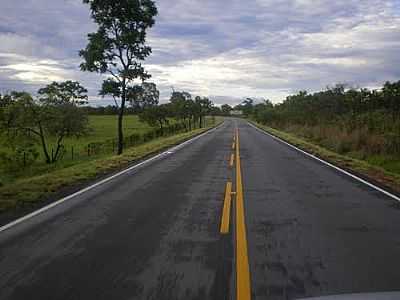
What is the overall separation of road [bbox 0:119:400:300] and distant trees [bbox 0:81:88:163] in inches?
634

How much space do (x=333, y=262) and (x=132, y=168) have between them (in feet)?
34.6

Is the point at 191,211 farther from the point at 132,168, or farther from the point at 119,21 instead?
the point at 119,21

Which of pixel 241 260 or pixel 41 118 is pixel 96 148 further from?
pixel 241 260

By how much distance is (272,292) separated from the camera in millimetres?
3941

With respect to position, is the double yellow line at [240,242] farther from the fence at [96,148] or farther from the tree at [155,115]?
the tree at [155,115]

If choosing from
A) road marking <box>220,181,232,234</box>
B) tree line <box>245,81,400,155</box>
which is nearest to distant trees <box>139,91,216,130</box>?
tree line <box>245,81,400,155</box>

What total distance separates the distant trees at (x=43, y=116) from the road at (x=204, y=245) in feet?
52.8

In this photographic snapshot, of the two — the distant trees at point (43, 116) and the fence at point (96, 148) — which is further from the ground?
the distant trees at point (43, 116)

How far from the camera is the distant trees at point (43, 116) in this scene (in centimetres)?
2328

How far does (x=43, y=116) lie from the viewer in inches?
1038

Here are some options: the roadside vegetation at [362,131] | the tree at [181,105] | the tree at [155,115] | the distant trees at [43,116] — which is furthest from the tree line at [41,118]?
the tree at [181,105]

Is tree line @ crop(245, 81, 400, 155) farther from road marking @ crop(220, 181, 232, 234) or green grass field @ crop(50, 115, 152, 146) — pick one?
green grass field @ crop(50, 115, 152, 146)

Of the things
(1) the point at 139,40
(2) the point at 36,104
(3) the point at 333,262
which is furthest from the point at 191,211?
(2) the point at 36,104

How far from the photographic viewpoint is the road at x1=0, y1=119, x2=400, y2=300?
13.4 ft
